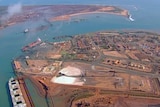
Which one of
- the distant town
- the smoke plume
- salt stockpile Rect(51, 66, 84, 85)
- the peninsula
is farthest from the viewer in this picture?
the smoke plume

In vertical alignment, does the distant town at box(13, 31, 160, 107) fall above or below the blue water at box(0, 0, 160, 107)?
below

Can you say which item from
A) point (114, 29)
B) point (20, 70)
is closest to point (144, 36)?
point (114, 29)

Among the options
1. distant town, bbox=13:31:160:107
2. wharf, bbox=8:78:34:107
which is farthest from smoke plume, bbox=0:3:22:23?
wharf, bbox=8:78:34:107

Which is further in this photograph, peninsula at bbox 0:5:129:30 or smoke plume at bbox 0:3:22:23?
smoke plume at bbox 0:3:22:23

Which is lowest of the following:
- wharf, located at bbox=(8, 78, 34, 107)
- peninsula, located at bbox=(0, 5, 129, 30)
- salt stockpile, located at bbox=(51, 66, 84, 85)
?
wharf, located at bbox=(8, 78, 34, 107)

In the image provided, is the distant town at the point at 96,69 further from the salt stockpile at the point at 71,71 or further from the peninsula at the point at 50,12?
the peninsula at the point at 50,12

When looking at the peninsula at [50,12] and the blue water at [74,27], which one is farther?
the peninsula at [50,12]

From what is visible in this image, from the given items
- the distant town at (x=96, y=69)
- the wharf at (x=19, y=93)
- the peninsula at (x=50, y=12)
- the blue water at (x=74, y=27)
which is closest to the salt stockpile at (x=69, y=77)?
the distant town at (x=96, y=69)

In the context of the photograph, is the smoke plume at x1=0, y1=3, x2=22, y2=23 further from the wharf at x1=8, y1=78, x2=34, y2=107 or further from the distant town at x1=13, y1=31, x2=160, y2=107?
the wharf at x1=8, y1=78, x2=34, y2=107

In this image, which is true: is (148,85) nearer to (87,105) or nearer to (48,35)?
(87,105)
